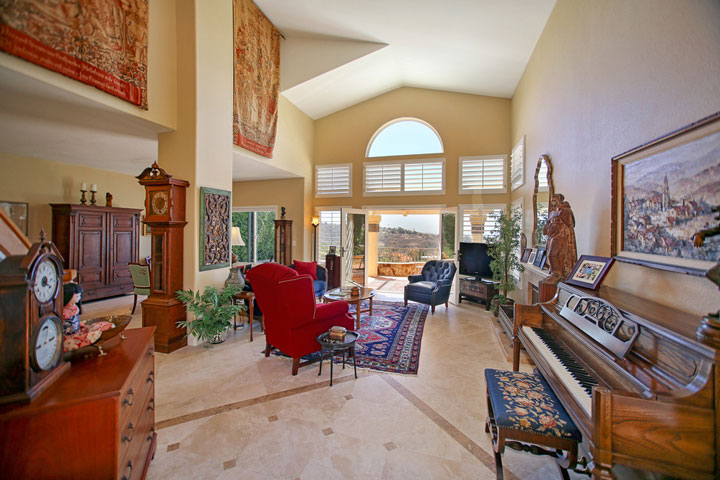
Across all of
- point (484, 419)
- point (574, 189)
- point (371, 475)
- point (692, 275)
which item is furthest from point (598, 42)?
point (371, 475)

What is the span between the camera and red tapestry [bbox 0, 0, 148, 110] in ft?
7.51

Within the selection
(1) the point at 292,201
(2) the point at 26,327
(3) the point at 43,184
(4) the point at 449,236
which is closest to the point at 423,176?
(4) the point at 449,236

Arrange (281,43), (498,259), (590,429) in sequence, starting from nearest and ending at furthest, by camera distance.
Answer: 1. (590,429)
2. (498,259)
3. (281,43)

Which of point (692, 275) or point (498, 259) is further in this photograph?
point (498, 259)

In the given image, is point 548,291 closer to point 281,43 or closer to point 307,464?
point 307,464

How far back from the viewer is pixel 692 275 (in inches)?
56.3

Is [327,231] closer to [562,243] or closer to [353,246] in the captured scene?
[353,246]

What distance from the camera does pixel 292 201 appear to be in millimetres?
6984

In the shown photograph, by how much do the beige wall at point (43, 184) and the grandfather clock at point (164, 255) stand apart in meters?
3.65

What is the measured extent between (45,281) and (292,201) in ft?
19.7

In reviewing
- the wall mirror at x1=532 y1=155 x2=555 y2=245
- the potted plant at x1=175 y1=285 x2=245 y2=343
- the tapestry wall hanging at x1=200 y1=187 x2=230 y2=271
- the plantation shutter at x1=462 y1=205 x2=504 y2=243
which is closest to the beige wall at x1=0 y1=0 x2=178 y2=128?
the tapestry wall hanging at x1=200 y1=187 x2=230 y2=271

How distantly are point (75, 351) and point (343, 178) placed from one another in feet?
20.1

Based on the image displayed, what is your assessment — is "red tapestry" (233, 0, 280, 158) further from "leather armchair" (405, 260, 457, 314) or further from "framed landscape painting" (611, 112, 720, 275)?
"framed landscape painting" (611, 112, 720, 275)

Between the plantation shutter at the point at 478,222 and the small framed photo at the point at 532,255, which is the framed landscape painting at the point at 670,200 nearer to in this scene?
the small framed photo at the point at 532,255
